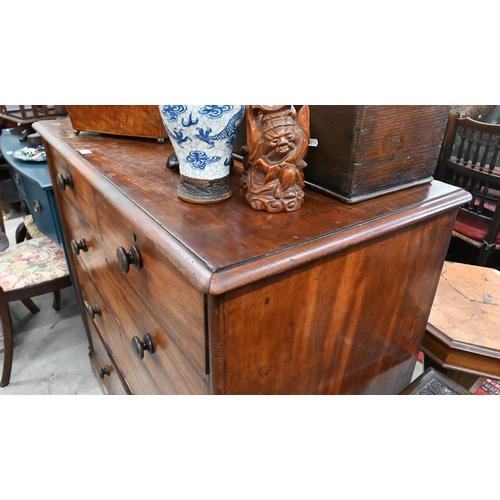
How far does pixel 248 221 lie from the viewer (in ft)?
2.05

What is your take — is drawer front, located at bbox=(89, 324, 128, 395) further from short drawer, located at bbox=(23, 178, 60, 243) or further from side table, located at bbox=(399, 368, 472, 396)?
side table, located at bbox=(399, 368, 472, 396)

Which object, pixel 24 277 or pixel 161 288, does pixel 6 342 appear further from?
pixel 161 288

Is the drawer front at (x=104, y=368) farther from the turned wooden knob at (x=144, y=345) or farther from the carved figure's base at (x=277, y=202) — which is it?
the carved figure's base at (x=277, y=202)

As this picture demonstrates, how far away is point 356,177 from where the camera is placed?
0.66 m

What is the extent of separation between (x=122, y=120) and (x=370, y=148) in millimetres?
713

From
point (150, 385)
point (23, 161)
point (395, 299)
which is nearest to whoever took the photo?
point (395, 299)

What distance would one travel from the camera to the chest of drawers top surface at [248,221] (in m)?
0.53

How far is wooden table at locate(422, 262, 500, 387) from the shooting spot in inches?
43.2

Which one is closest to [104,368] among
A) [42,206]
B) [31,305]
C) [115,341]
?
[115,341]

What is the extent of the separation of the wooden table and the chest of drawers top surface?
1.77ft

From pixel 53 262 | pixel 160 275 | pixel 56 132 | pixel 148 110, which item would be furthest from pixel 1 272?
pixel 160 275

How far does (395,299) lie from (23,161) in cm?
192

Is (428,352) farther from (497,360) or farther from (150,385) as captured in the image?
(150,385)

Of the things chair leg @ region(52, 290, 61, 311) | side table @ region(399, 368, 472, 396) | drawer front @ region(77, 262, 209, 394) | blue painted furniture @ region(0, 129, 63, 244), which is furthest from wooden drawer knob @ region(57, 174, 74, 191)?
chair leg @ region(52, 290, 61, 311)
